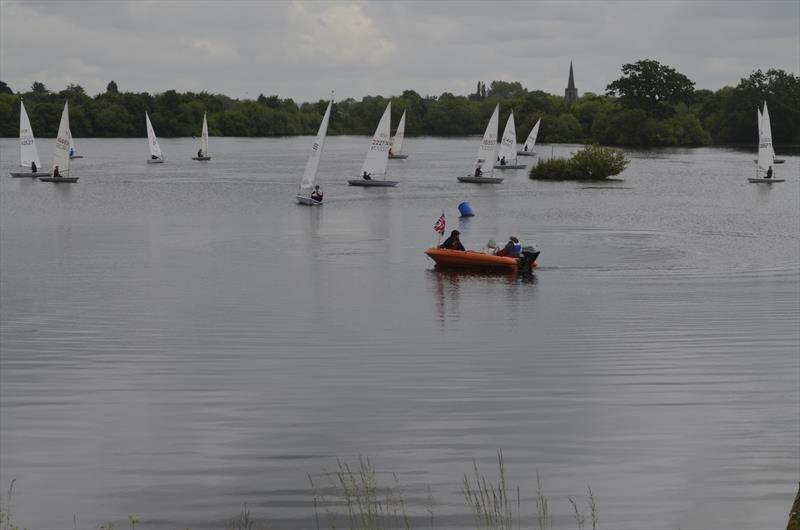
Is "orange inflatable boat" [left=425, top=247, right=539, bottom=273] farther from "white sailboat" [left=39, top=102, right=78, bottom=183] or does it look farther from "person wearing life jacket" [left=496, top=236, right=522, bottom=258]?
"white sailboat" [left=39, top=102, right=78, bottom=183]

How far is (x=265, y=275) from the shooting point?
4203 centimetres

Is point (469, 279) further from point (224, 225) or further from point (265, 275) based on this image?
point (224, 225)

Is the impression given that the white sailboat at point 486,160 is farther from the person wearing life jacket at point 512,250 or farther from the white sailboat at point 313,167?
the person wearing life jacket at point 512,250

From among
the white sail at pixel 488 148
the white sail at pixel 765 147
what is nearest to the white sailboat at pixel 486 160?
the white sail at pixel 488 148

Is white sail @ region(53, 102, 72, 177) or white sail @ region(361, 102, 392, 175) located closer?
white sail @ region(361, 102, 392, 175)

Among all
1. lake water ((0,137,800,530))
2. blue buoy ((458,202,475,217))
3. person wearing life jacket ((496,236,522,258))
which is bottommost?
lake water ((0,137,800,530))

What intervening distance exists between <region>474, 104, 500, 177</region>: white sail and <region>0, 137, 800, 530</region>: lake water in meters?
29.1

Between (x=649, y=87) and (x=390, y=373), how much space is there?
576 ft

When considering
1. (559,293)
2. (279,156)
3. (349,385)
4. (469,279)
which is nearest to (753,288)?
(559,293)

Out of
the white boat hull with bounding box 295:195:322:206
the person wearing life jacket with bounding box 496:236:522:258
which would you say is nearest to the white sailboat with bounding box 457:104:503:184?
the white boat hull with bounding box 295:195:322:206

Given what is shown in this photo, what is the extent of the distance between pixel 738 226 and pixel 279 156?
97.4 meters

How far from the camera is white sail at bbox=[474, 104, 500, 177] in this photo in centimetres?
8700

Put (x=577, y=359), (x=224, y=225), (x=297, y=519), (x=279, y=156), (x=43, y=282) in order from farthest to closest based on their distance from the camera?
(x=279, y=156) → (x=224, y=225) → (x=43, y=282) → (x=577, y=359) → (x=297, y=519)

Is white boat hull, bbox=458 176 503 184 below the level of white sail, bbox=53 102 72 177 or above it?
below
